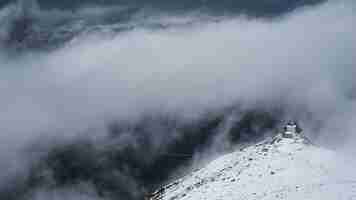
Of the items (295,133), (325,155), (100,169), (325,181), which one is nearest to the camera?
(325,181)

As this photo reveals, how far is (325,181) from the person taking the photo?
202 ft

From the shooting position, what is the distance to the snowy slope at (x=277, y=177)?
59.1 metres

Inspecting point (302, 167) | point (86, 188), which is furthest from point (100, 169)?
point (302, 167)

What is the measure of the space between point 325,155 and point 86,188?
12642cm

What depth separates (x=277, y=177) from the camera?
64.8 metres

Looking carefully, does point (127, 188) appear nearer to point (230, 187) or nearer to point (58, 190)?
point (58, 190)

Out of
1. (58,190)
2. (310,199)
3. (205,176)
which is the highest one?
(310,199)

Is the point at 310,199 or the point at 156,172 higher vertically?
the point at 310,199

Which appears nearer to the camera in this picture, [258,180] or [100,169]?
[258,180]

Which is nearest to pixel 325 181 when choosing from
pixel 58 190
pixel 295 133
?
pixel 295 133

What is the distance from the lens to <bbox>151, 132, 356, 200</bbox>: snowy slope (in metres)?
59.1

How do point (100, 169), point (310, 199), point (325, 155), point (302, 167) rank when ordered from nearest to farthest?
1. point (310, 199)
2. point (302, 167)
3. point (325, 155)
4. point (100, 169)

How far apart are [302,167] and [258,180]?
6.44 m

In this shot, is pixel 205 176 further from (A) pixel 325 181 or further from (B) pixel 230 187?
(A) pixel 325 181
